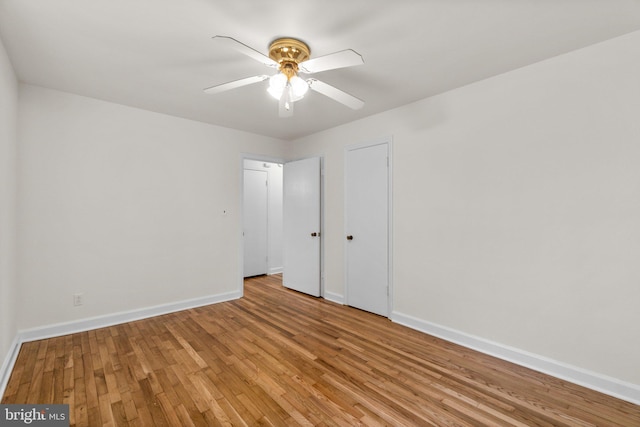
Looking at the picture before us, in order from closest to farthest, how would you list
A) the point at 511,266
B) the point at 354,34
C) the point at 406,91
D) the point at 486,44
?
the point at 354,34 → the point at 486,44 → the point at 511,266 → the point at 406,91

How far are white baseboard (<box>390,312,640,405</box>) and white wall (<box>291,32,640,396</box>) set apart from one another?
0.14 ft

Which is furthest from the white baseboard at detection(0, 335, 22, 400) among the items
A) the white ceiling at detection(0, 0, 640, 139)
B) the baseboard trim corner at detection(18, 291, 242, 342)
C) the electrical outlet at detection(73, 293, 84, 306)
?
the white ceiling at detection(0, 0, 640, 139)

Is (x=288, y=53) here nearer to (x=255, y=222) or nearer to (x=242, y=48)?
(x=242, y=48)

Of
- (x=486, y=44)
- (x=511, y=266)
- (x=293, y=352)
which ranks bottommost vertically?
(x=293, y=352)

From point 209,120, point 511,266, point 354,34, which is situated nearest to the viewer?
point 354,34

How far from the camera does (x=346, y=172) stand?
3.82 m

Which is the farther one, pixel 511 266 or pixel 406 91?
pixel 406 91

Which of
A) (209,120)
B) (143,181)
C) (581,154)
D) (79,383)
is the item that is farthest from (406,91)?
(79,383)

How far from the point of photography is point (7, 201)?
221 centimetres

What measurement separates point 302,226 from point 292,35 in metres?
2.93

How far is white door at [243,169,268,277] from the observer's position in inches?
212

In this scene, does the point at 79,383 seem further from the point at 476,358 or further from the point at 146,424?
the point at 476,358

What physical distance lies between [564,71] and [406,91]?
1.23m

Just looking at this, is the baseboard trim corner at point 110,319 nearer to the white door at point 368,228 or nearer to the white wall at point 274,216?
the white wall at point 274,216
